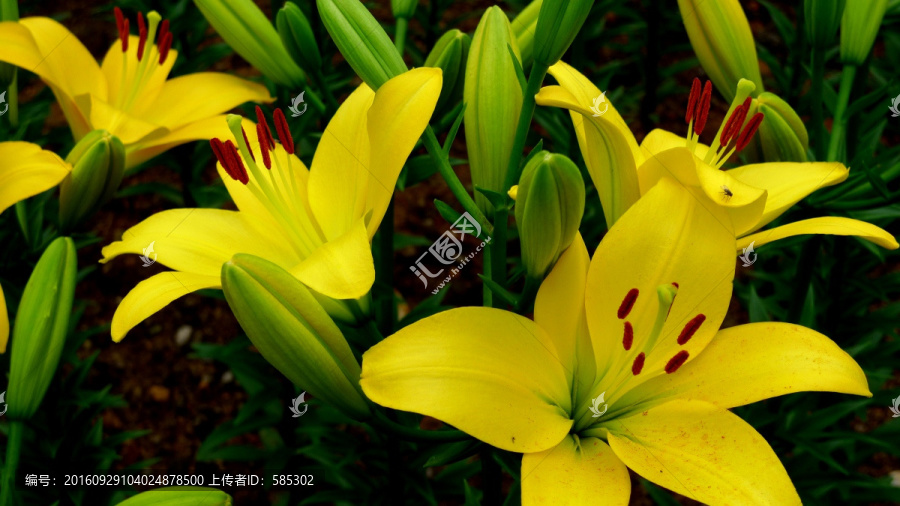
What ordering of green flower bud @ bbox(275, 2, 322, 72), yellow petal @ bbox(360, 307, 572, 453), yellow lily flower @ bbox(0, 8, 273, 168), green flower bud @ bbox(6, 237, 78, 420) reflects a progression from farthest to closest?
yellow lily flower @ bbox(0, 8, 273, 168) < green flower bud @ bbox(275, 2, 322, 72) < green flower bud @ bbox(6, 237, 78, 420) < yellow petal @ bbox(360, 307, 572, 453)

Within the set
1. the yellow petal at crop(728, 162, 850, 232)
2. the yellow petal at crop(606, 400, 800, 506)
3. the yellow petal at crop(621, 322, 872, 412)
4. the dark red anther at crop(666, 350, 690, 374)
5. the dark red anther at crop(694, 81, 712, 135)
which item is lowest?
the yellow petal at crop(606, 400, 800, 506)

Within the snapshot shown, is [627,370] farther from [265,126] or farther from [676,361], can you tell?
[265,126]

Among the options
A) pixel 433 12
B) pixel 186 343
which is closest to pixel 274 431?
→ pixel 186 343

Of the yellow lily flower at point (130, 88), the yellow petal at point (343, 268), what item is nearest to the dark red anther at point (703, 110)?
the yellow petal at point (343, 268)

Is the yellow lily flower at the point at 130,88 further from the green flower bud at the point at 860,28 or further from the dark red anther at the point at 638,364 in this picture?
the green flower bud at the point at 860,28

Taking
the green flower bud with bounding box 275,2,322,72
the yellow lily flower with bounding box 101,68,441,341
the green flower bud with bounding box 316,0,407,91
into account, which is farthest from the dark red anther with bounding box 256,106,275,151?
the green flower bud with bounding box 275,2,322,72

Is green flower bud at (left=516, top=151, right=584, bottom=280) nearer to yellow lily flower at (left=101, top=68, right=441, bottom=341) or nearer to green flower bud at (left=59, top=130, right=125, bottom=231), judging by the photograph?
yellow lily flower at (left=101, top=68, right=441, bottom=341)
